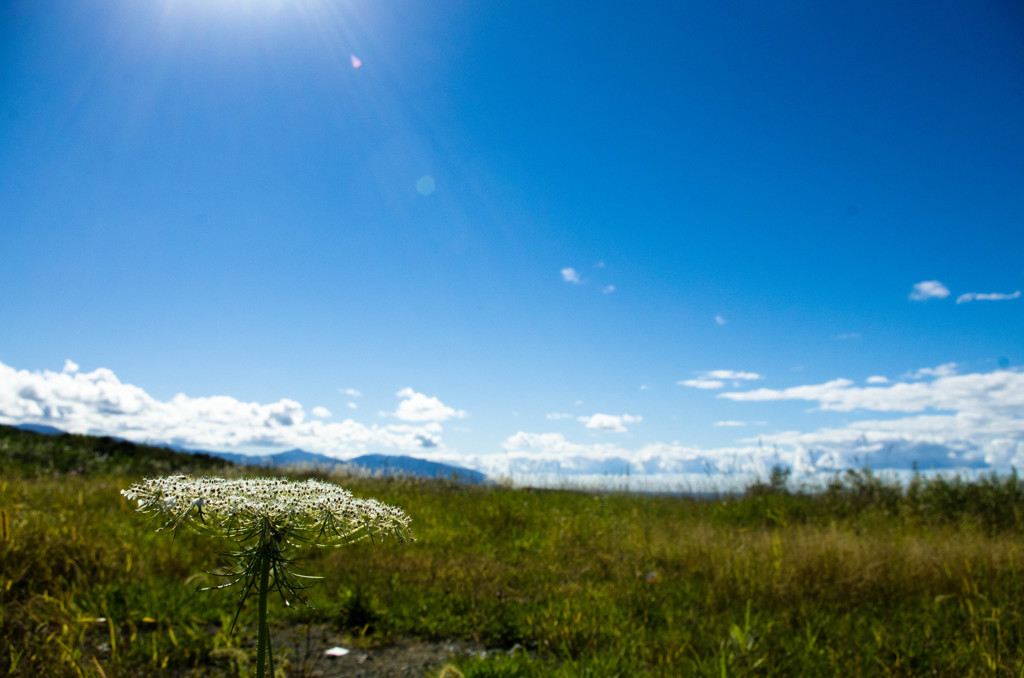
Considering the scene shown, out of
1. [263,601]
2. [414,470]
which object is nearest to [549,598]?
[263,601]

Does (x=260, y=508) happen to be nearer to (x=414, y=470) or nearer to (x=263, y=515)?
(x=263, y=515)

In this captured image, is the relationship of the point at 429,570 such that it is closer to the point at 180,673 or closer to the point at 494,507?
the point at 180,673

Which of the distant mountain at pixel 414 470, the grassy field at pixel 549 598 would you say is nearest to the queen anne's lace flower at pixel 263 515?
the grassy field at pixel 549 598

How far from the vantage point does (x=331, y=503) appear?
1389mm

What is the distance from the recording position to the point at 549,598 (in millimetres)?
5246

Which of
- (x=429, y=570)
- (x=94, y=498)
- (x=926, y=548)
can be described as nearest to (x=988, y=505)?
(x=926, y=548)

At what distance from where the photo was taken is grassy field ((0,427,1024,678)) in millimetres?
3807

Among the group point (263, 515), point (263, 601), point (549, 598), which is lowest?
point (549, 598)

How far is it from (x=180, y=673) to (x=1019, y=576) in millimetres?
8054

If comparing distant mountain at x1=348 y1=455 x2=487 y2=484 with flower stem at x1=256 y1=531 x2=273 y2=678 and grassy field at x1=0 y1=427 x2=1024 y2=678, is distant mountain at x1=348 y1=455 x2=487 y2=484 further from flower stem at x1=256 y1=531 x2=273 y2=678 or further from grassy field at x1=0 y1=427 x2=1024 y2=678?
flower stem at x1=256 y1=531 x2=273 y2=678

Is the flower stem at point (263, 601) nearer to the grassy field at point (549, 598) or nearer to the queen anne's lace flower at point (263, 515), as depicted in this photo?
the queen anne's lace flower at point (263, 515)

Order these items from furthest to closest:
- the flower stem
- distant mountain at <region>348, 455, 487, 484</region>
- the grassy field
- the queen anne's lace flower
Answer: distant mountain at <region>348, 455, 487, 484</region>
the grassy field
the queen anne's lace flower
the flower stem

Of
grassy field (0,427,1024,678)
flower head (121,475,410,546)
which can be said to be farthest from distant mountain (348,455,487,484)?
flower head (121,475,410,546)

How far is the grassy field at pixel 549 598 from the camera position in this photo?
12.5 ft
